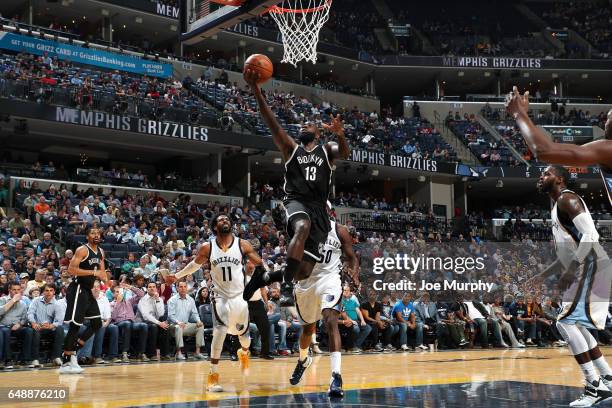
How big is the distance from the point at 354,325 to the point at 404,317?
166cm

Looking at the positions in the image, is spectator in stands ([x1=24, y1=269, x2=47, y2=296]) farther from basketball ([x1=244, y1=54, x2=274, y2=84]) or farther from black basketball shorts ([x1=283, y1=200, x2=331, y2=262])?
basketball ([x1=244, y1=54, x2=274, y2=84])

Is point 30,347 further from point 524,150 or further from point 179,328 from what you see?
point 524,150

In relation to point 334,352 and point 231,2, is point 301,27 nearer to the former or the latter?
point 231,2

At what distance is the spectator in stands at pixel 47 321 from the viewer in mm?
11875

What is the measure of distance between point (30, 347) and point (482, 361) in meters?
7.28

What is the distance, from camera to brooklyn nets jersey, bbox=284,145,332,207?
275 inches

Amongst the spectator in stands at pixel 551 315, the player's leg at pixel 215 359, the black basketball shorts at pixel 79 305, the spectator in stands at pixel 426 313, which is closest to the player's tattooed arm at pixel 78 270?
the black basketball shorts at pixel 79 305

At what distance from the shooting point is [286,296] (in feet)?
53.6

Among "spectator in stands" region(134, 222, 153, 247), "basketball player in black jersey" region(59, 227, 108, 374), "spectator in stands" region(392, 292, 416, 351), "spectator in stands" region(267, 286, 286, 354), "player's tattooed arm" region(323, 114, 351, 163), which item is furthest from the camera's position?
"spectator in stands" region(134, 222, 153, 247)

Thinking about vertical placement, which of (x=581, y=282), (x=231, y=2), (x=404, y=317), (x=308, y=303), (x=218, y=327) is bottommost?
(x=404, y=317)

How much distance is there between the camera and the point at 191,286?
1480 centimetres

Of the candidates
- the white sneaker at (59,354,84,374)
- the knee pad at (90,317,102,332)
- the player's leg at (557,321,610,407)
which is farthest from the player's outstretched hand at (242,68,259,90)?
the white sneaker at (59,354,84,374)

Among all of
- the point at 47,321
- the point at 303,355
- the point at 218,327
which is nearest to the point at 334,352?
the point at 303,355

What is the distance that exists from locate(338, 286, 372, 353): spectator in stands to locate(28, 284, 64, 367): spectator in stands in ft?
19.0
